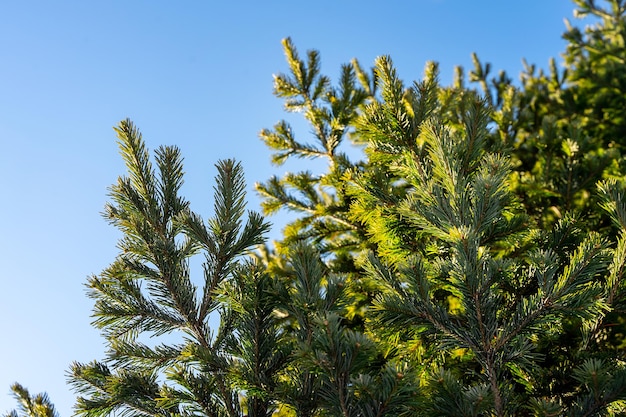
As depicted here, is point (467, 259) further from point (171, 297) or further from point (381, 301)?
point (171, 297)

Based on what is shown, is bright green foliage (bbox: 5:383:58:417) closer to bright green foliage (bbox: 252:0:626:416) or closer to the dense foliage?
the dense foliage

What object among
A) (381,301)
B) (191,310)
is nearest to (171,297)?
(191,310)

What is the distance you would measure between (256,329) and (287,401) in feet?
1.35

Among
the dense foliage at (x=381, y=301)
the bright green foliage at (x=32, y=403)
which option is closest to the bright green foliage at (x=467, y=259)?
the dense foliage at (x=381, y=301)

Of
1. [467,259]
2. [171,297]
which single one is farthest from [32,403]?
[467,259]

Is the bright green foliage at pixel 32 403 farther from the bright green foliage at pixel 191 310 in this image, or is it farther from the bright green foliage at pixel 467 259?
the bright green foliage at pixel 467 259

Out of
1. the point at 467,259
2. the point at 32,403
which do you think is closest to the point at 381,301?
the point at 467,259

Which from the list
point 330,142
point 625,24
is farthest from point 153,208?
point 625,24

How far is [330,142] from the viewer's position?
17.7ft

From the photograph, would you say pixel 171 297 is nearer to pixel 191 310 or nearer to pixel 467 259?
pixel 191 310

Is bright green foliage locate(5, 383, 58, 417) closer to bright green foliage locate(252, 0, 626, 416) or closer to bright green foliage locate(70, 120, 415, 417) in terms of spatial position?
bright green foliage locate(70, 120, 415, 417)

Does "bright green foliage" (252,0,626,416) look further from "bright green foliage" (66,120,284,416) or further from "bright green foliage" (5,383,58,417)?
"bright green foliage" (5,383,58,417)

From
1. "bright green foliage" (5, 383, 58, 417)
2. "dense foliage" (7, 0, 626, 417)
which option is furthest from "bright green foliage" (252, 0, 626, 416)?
"bright green foliage" (5, 383, 58, 417)

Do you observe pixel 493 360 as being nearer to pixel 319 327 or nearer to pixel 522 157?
pixel 319 327
